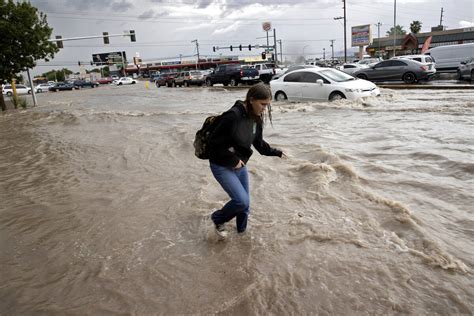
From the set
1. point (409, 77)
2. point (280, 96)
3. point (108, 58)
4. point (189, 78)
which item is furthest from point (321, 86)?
point (108, 58)

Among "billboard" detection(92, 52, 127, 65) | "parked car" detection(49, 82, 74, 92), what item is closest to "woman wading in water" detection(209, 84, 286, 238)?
"parked car" detection(49, 82, 74, 92)

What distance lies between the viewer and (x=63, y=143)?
36.6ft

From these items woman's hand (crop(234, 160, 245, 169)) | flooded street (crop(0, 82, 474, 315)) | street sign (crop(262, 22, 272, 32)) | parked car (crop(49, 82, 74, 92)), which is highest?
street sign (crop(262, 22, 272, 32))

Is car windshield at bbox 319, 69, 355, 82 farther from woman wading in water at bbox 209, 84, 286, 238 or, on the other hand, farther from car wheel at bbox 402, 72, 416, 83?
woman wading in water at bbox 209, 84, 286, 238

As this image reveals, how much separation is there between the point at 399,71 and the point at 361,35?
48.8 metres

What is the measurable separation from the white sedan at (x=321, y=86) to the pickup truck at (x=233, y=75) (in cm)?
1242

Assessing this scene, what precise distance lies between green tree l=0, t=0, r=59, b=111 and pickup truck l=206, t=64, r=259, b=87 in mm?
11907

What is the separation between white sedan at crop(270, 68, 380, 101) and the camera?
1279 cm

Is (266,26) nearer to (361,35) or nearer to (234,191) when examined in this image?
(361,35)

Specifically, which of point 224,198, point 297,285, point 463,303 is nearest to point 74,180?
point 224,198

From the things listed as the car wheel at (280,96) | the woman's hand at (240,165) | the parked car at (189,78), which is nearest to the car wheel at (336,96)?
the car wheel at (280,96)

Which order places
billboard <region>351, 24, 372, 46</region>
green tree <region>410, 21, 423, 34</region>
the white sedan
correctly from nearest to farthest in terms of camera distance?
the white sedan
billboard <region>351, 24, 372, 46</region>
green tree <region>410, 21, 423, 34</region>

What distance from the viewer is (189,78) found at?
35781 millimetres

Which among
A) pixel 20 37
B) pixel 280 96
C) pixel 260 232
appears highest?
pixel 20 37
